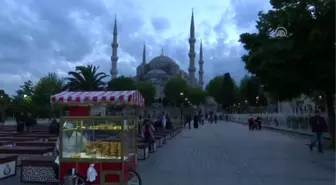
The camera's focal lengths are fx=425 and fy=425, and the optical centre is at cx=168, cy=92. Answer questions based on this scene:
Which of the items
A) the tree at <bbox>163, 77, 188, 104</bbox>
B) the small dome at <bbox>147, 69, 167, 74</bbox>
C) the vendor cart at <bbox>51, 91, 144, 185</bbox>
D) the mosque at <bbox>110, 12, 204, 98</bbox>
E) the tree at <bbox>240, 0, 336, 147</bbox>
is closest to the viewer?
the vendor cart at <bbox>51, 91, 144, 185</bbox>

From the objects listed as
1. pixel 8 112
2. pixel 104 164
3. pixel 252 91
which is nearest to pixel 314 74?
pixel 104 164

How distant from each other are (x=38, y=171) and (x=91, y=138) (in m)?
2.15

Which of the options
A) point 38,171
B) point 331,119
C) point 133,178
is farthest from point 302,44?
point 38,171

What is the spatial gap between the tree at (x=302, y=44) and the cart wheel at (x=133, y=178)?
9.94 meters

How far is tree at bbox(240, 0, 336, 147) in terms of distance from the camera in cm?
1691

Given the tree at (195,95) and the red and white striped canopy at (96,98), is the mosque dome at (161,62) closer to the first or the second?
the tree at (195,95)

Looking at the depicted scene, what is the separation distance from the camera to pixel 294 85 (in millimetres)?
20891

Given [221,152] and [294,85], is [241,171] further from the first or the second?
[294,85]

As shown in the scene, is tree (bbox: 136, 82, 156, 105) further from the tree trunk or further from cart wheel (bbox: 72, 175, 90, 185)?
cart wheel (bbox: 72, 175, 90, 185)

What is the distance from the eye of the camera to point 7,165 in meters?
10.9

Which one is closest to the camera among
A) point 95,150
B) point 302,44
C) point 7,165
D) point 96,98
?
point 95,150

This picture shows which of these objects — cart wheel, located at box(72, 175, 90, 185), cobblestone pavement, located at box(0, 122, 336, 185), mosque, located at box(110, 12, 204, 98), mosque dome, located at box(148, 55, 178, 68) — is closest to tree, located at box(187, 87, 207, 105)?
mosque, located at box(110, 12, 204, 98)

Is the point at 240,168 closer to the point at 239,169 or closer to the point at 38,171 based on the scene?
the point at 239,169

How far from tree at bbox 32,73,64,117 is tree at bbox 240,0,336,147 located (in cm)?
4076
